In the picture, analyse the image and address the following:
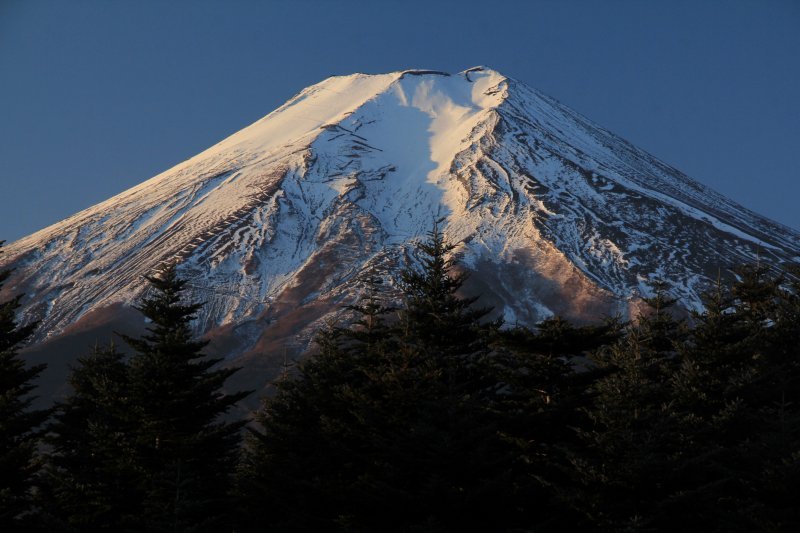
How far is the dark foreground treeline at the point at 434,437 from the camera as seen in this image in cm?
2230

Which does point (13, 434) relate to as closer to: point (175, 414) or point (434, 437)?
point (175, 414)

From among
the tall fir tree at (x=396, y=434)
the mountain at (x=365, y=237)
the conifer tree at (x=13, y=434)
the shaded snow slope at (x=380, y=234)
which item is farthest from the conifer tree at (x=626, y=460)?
the shaded snow slope at (x=380, y=234)

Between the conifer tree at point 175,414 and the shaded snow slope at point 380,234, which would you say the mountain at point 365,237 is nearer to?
the shaded snow slope at point 380,234

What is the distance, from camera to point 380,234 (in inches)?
6476

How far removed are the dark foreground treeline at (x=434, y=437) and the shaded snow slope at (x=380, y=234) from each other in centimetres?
9549

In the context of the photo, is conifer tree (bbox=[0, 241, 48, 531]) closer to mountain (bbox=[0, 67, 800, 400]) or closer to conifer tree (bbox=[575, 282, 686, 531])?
conifer tree (bbox=[575, 282, 686, 531])

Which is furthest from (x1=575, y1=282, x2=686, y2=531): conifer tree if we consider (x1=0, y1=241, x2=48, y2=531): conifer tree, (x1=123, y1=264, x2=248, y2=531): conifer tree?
(x1=0, y1=241, x2=48, y2=531): conifer tree

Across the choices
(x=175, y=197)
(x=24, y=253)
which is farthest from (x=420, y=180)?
(x=24, y=253)

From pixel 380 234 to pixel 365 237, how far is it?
3156mm

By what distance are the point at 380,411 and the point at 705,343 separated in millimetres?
13346

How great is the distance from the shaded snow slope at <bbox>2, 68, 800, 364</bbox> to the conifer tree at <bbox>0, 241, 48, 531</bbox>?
9803 centimetres

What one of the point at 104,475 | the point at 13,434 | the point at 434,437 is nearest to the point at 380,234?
the point at 104,475

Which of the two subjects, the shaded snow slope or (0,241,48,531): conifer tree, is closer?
(0,241,48,531): conifer tree

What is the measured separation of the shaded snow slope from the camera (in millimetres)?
140625
